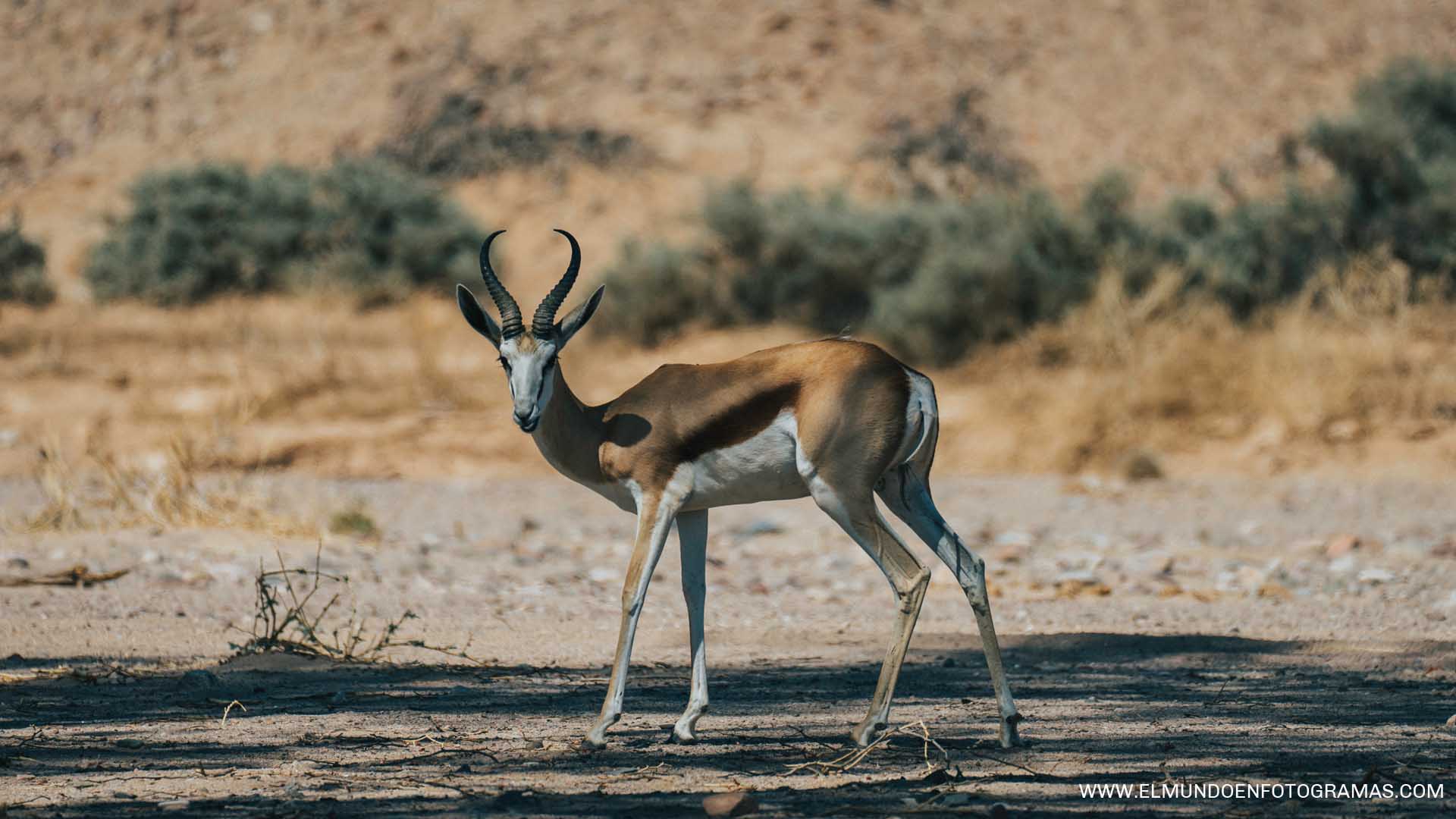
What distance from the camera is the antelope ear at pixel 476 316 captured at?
19.0ft

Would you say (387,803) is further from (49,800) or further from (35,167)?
(35,167)

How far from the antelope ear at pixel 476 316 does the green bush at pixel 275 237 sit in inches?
649

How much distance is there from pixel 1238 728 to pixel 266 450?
13.7 metres

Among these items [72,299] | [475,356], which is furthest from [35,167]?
[475,356]

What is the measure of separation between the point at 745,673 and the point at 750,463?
7.43 ft

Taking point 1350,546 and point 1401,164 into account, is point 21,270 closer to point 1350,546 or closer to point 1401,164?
point 1350,546

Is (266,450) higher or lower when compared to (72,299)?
lower

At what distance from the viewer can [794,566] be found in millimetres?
11836

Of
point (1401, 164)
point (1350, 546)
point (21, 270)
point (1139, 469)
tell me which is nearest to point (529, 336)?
point (1350, 546)

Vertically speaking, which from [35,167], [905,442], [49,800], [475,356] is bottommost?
[49,800]

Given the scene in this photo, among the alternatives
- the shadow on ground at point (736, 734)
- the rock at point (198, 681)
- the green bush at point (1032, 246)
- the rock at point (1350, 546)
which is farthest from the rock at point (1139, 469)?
the rock at point (198, 681)

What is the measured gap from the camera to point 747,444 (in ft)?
18.4

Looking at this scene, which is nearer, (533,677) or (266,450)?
(533,677)

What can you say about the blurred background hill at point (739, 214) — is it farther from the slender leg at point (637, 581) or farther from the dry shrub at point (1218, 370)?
the slender leg at point (637, 581)
